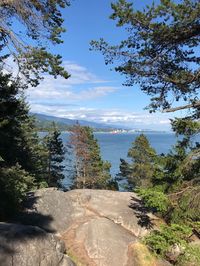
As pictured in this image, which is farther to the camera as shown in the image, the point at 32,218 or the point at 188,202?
the point at 32,218

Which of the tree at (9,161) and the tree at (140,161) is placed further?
the tree at (140,161)

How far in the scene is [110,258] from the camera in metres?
14.6

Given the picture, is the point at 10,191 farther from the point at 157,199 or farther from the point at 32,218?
the point at 157,199

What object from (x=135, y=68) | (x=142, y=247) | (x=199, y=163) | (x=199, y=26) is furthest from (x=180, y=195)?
(x=199, y=26)

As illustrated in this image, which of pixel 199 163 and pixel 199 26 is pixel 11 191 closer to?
pixel 199 163

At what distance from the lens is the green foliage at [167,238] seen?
13391mm

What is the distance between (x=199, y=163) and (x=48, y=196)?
7.89 m

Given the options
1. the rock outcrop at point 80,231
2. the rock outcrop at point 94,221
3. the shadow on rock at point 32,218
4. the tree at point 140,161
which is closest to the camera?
the rock outcrop at point 80,231

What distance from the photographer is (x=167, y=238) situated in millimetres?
13781

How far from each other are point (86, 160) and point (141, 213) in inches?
971

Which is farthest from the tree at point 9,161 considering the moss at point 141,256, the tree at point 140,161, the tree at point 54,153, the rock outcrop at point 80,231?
the tree at point 140,161

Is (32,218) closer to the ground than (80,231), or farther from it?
farther from it

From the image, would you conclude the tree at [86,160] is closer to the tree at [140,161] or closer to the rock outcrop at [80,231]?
the tree at [140,161]

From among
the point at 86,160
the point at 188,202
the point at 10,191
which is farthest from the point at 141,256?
the point at 86,160
